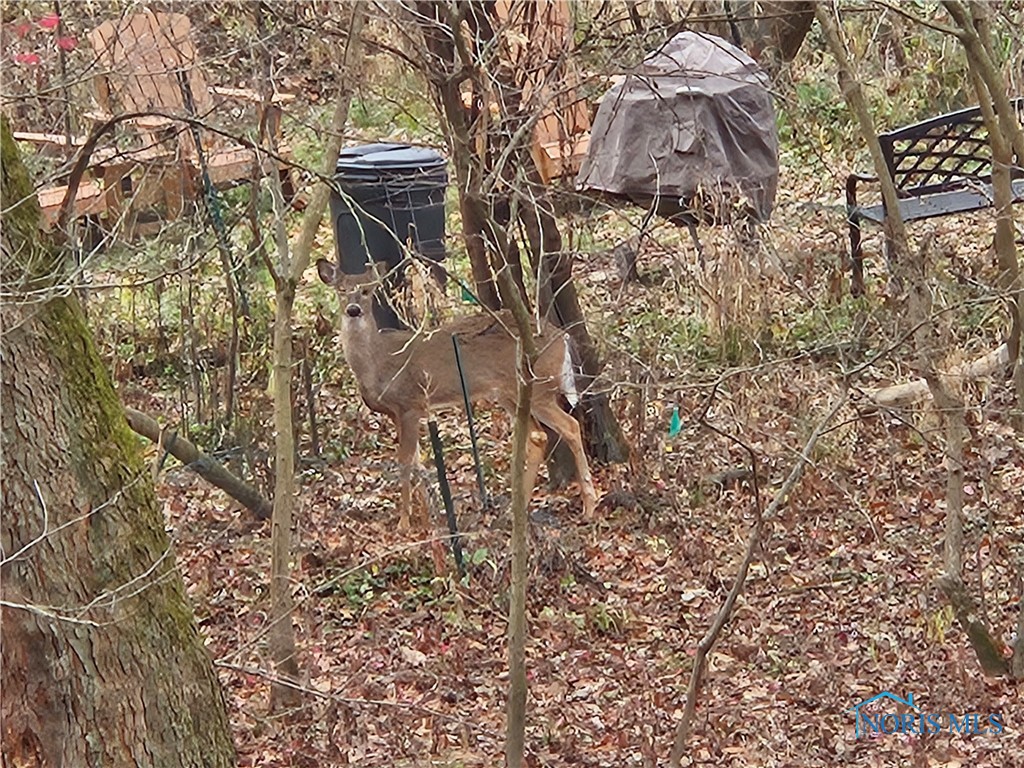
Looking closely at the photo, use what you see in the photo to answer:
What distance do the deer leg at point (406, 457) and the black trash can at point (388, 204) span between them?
37.4 inches

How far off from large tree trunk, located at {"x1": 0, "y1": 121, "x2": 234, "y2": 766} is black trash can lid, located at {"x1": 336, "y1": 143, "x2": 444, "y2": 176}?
4890mm

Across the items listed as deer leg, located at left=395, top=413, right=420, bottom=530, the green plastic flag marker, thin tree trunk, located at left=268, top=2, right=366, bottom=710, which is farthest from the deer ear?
thin tree trunk, located at left=268, top=2, right=366, bottom=710

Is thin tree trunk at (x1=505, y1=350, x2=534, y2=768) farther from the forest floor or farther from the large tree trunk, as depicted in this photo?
the large tree trunk

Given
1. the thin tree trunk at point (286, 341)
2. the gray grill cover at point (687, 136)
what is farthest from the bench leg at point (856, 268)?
the thin tree trunk at point (286, 341)

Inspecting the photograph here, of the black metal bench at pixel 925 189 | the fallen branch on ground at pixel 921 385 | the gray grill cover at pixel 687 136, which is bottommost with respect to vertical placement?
the fallen branch on ground at pixel 921 385

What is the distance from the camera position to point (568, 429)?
355 inches

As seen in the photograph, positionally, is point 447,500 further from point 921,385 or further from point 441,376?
point 921,385

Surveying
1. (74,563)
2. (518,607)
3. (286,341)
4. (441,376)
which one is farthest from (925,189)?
(74,563)

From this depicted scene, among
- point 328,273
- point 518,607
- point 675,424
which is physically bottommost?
point 675,424

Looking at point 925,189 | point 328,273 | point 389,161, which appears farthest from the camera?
point 925,189

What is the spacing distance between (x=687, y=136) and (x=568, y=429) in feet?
7.86

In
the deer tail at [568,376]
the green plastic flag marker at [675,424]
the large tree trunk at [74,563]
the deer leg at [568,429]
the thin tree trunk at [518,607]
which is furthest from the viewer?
the green plastic flag marker at [675,424]

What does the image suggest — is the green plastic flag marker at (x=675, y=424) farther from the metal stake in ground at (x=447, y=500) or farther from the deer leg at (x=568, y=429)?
the metal stake in ground at (x=447, y=500)

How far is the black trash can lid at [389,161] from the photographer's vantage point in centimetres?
996
